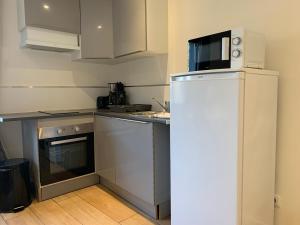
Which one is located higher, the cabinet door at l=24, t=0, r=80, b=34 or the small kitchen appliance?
the cabinet door at l=24, t=0, r=80, b=34

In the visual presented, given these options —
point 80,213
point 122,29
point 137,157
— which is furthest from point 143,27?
point 80,213

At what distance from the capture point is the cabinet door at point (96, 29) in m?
2.69

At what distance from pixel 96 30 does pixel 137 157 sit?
1572 mm

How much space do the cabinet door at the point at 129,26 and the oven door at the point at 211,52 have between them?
829mm

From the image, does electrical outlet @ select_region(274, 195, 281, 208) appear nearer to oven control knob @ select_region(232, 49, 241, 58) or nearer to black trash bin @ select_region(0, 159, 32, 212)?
oven control knob @ select_region(232, 49, 241, 58)

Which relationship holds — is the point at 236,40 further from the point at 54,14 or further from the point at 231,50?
the point at 54,14

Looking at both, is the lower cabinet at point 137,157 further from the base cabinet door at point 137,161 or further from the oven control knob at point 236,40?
the oven control knob at point 236,40

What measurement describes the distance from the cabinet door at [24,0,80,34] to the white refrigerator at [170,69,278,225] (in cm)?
161

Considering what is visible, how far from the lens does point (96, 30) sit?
274 centimetres

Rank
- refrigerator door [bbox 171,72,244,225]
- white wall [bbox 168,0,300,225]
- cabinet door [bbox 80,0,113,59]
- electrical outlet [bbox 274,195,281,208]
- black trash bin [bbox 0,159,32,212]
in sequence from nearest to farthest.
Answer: refrigerator door [bbox 171,72,244,225] < white wall [bbox 168,0,300,225] < electrical outlet [bbox 274,195,281,208] < black trash bin [bbox 0,159,32,212] < cabinet door [bbox 80,0,113,59]

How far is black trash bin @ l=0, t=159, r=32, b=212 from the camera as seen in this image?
2.14 m

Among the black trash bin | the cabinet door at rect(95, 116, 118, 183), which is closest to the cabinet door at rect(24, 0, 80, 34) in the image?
the cabinet door at rect(95, 116, 118, 183)

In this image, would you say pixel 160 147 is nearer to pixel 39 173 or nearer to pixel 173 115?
Answer: pixel 173 115

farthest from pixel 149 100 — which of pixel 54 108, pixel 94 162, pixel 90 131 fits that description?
pixel 54 108
